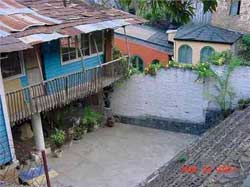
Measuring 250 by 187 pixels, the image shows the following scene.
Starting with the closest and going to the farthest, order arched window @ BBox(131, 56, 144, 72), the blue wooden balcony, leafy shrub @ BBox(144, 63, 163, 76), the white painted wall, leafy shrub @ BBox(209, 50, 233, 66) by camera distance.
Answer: the blue wooden balcony
leafy shrub @ BBox(209, 50, 233, 66)
the white painted wall
leafy shrub @ BBox(144, 63, 163, 76)
arched window @ BBox(131, 56, 144, 72)

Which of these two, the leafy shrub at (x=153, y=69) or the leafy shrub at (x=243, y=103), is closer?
the leafy shrub at (x=243, y=103)

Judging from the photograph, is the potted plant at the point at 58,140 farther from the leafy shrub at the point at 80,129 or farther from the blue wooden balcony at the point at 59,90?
the blue wooden balcony at the point at 59,90

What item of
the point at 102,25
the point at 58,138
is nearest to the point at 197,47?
the point at 102,25

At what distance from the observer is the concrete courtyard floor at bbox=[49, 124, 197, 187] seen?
12.3 metres

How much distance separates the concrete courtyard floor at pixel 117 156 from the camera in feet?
40.5

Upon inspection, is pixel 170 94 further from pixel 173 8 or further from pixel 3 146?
pixel 173 8

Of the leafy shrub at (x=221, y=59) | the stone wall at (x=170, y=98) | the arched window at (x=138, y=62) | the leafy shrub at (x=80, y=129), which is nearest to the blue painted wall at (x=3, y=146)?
the leafy shrub at (x=80, y=129)

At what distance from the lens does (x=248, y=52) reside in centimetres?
2058

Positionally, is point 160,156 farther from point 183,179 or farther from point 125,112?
point 183,179

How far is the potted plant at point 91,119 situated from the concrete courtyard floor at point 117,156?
269mm

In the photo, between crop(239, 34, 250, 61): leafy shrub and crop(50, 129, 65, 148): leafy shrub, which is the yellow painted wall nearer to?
crop(239, 34, 250, 61): leafy shrub

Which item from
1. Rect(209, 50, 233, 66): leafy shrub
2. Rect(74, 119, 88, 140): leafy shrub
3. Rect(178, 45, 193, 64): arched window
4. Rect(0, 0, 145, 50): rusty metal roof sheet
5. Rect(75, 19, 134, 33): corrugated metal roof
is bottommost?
Rect(74, 119, 88, 140): leafy shrub

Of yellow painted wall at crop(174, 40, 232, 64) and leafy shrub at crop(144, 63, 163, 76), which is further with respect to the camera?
yellow painted wall at crop(174, 40, 232, 64)

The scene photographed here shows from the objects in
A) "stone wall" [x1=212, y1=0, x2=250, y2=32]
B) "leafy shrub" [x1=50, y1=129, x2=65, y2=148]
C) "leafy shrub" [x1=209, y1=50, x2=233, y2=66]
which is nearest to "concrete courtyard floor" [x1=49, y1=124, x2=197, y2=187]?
"leafy shrub" [x1=50, y1=129, x2=65, y2=148]
